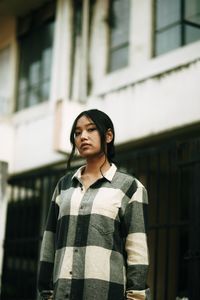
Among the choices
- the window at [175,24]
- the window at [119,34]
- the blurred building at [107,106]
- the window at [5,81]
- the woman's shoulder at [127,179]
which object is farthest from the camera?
the window at [5,81]

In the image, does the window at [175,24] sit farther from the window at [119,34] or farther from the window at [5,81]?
the window at [5,81]

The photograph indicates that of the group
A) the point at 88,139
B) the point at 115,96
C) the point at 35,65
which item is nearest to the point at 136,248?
the point at 88,139

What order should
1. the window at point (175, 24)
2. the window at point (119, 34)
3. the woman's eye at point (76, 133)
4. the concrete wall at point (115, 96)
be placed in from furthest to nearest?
1. the window at point (119, 34)
2. the window at point (175, 24)
3. the concrete wall at point (115, 96)
4. the woman's eye at point (76, 133)

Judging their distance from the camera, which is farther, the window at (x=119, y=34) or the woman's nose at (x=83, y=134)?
the window at (x=119, y=34)

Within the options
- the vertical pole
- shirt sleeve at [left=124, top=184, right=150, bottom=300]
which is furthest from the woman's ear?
the vertical pole

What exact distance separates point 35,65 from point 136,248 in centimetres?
680

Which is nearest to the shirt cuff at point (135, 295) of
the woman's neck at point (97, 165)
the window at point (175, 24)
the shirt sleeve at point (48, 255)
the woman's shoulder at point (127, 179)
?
the shirt sleeve at point (48, 255)

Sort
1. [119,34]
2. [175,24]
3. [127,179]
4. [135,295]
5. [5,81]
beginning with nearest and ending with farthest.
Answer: [135,295] → [127,179] → [175,24] → [119,34] → [5,81]

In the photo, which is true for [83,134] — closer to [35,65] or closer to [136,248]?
[136,248]

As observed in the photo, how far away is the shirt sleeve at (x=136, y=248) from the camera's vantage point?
325cm

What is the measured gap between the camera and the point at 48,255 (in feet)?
11.7

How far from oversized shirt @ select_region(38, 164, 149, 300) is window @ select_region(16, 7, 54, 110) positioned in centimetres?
599

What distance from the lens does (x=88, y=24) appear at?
8.56 metres

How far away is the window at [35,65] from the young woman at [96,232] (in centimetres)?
584
